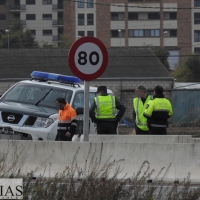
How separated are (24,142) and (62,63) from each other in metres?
45.4

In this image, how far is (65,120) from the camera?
16.4 metres

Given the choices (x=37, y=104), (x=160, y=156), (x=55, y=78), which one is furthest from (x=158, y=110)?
(x=55, y=78)

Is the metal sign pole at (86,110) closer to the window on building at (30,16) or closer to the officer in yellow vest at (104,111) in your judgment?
the officer in yellow vest at (104,111)

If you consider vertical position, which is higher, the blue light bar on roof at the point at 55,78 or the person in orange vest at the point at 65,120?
the blue light bar on roof at the point at 55,78

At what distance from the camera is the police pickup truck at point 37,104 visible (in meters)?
16.7

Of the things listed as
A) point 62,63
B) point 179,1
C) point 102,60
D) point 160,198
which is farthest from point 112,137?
point 179,1

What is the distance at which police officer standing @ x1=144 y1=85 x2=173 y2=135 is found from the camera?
15625 mm

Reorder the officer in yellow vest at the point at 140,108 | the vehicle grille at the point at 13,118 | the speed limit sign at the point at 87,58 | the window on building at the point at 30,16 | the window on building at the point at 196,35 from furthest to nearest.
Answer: the window on building at the point at 30,16 → the window on building at the point at 196,35 → the vehicle grille at the point at 13,118 → the officer in yellow vest at the point at 140,108 → the speed limit sign at the point at 87,58

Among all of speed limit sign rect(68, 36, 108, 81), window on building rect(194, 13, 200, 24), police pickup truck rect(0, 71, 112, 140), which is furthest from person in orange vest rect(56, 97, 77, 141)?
window on building rect(194, 13, 200, 24)

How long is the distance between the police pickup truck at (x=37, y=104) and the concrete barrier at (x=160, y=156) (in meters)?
4.25

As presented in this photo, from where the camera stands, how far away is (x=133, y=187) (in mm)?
8188

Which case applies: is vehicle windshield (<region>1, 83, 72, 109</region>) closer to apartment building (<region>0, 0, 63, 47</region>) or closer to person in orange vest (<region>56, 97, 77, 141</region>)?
person in orange vest (<region>56, 97, 77, 141</region>)

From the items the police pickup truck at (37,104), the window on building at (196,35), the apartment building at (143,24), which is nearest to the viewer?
the police pickup truck at (37,104)

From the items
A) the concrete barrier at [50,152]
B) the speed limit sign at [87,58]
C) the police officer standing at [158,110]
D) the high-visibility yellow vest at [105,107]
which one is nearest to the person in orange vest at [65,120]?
the high-visibility yellow vest at [105,107]
